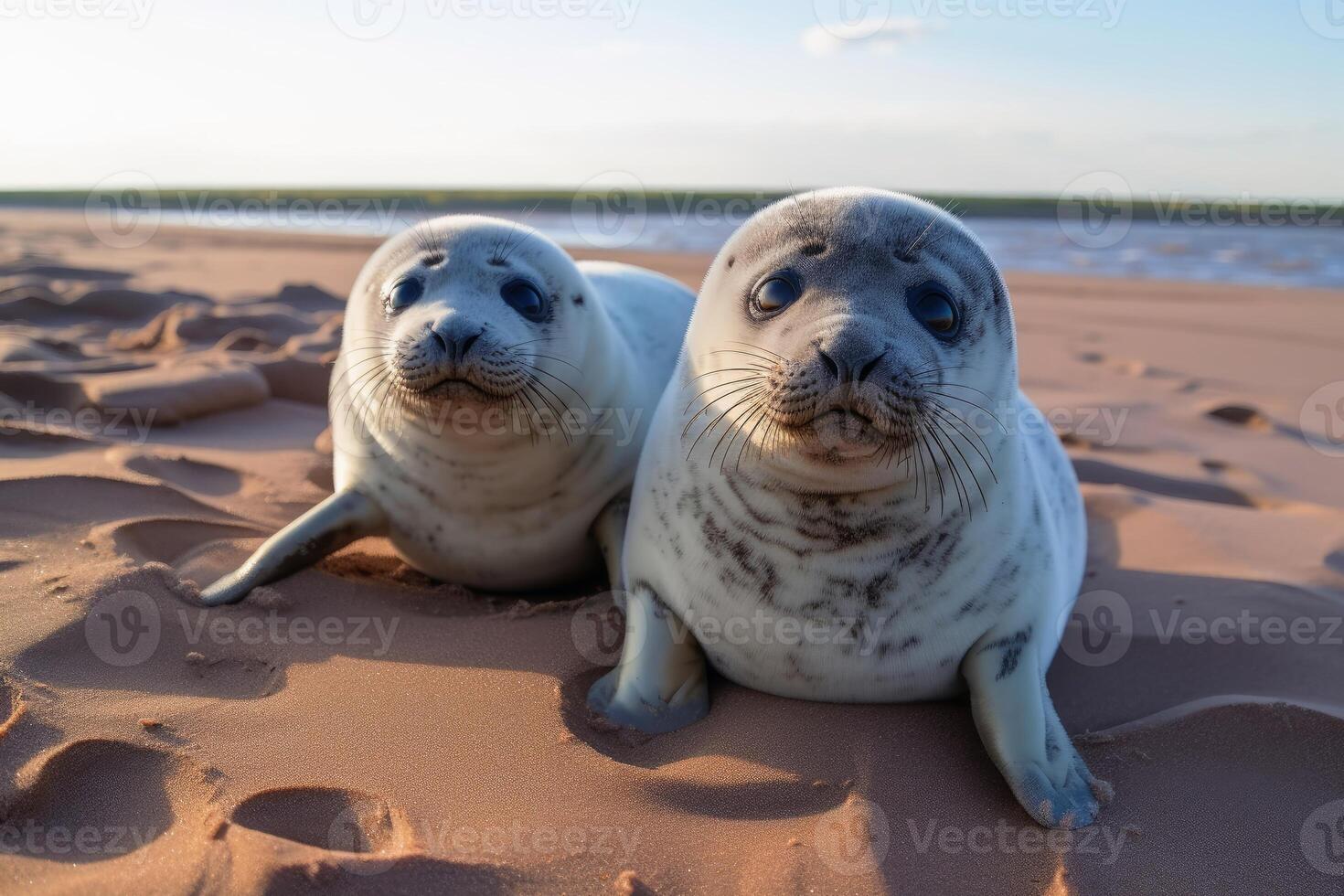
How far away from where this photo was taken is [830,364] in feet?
5.98

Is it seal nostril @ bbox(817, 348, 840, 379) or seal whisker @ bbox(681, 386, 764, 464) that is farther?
seal whisker @ bbox(681, 386, 764, 464)

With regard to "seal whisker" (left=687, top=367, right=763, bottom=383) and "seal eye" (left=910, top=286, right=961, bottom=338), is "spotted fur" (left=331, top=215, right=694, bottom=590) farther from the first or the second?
"seal eye" (left=910, top=286, right=961, bottom=338)

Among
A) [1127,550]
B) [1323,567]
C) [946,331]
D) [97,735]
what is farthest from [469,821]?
[1323,567]

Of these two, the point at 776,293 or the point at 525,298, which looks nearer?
the point at 776,293

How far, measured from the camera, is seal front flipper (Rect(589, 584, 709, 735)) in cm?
222

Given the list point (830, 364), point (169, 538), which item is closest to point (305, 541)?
point (169, 538)

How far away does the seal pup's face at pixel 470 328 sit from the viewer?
2586 millimetres

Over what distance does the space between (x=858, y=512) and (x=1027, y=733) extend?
0.52 m

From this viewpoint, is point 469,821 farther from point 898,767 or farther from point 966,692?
point 966,692

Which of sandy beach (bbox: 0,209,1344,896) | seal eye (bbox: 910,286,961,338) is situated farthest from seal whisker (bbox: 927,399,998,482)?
sandy beach (bbox: 0,209,1344,896)

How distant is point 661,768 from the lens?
6.66 feet

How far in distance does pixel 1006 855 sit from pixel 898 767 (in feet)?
0.85

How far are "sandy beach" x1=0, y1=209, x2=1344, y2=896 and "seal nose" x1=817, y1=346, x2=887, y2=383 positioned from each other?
0.74 m

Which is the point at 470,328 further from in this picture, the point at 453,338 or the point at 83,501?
the point at 83,501
